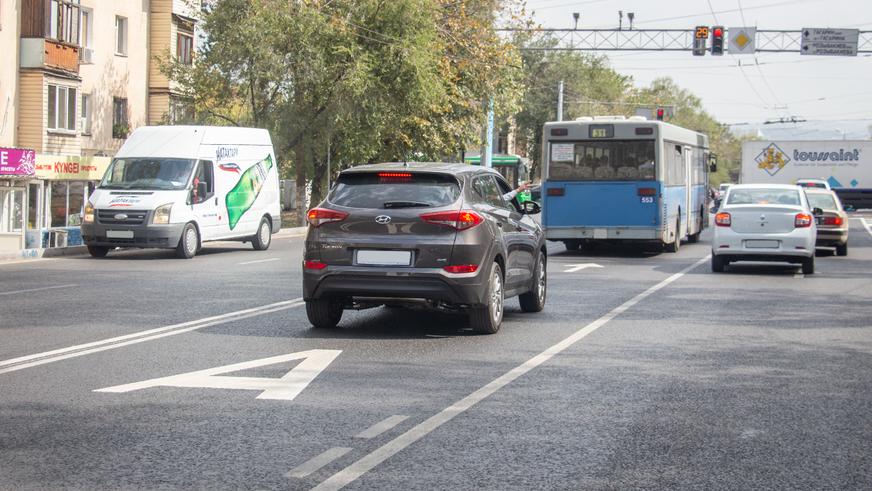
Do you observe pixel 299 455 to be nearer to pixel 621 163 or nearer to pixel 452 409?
pixel 452 409

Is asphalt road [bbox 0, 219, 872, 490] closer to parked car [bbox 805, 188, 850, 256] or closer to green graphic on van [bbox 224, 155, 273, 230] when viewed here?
green graphic on van [bbox 224, 155, 273, 230]

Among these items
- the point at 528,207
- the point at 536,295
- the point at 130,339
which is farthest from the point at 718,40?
the point at 130,339

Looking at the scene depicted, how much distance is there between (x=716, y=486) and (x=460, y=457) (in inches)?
52.7

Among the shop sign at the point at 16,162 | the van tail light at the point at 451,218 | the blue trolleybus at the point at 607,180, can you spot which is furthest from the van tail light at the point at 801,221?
the shop sign at the point at 16,162

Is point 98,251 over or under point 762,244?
under

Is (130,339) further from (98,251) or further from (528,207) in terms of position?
(98,251)

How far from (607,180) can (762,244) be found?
567cm

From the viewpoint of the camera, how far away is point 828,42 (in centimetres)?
4981

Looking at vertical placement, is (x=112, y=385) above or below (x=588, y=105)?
below

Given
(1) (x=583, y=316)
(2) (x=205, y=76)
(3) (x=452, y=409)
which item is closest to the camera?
(3) (x=452, y=409)

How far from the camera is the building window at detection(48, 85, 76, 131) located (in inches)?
1608

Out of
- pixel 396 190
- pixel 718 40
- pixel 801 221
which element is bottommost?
pixel 801 221

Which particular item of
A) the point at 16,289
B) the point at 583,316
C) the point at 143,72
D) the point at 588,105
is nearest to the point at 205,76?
the point at 143,72

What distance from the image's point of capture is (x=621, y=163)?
26906 millimetres
